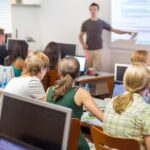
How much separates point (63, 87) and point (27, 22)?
17.2ft

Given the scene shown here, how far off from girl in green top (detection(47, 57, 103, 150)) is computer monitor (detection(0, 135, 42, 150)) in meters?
0.99

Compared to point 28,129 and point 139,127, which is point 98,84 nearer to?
point 139,127

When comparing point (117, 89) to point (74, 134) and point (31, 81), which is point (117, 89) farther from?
point (74, 134)

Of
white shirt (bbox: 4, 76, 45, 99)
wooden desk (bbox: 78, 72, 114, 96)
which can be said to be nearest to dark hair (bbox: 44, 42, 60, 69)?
wooden desk (bbox: 78, 72, 114, 96)

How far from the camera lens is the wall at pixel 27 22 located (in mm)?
7301

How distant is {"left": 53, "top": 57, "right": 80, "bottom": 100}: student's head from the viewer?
256 centimetres

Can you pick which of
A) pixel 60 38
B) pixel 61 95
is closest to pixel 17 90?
pixel 61 95

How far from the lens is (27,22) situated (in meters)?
7.54

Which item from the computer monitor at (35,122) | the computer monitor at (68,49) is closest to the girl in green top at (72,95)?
the computer monitor at (35,122)

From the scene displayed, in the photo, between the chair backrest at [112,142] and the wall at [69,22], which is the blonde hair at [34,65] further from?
the wall at [69,22]

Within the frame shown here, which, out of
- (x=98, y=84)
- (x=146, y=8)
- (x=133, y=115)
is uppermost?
(x=146, y=8)

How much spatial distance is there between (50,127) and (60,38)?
244 inches

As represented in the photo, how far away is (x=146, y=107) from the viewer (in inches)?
83.9

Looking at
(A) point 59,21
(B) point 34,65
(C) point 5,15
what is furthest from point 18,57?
(A) point 59,21
